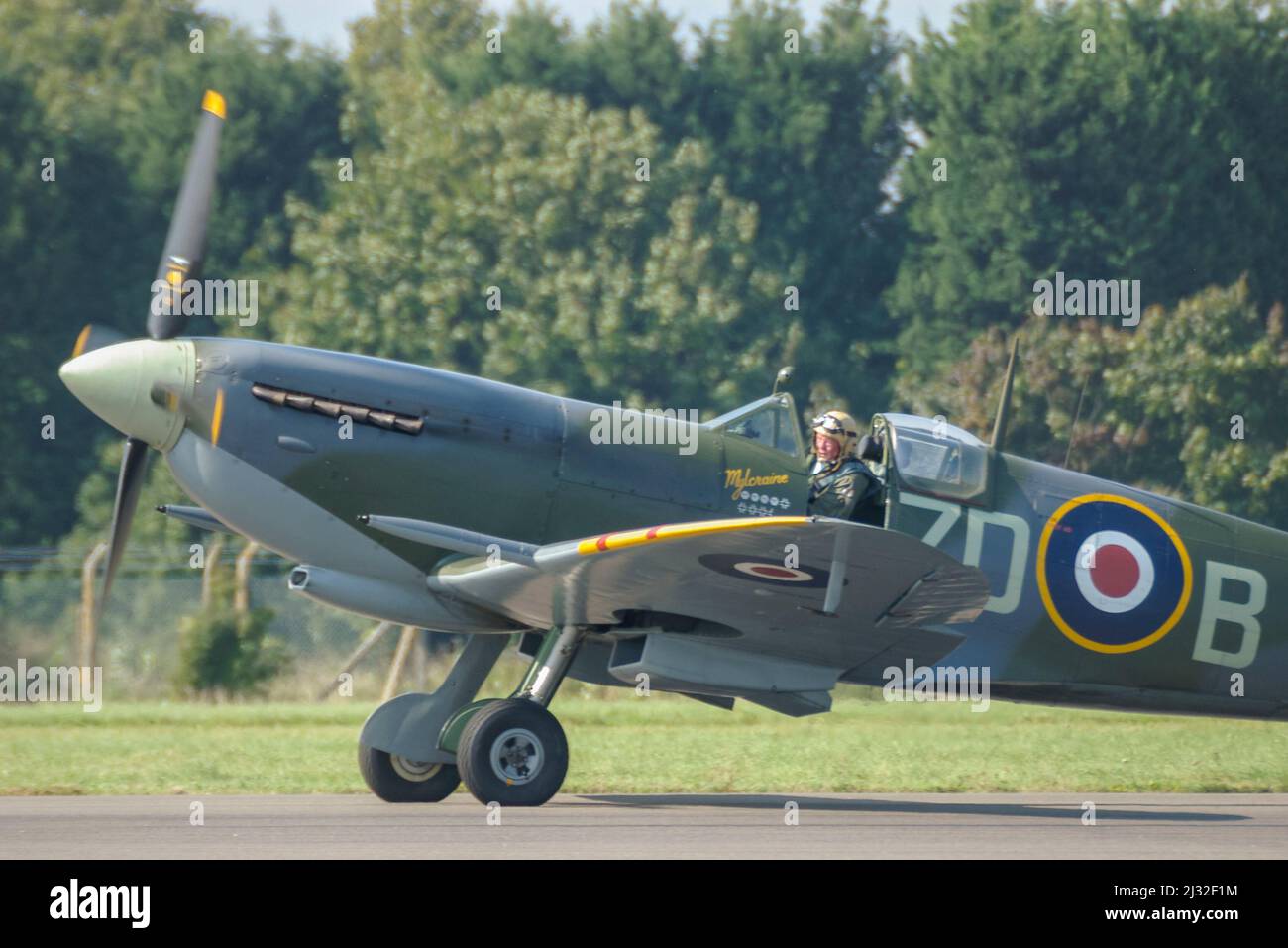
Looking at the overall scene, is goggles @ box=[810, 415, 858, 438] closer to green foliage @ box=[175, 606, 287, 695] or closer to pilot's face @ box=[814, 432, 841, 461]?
pilot's face @ box=[814, 432, 841, 461]

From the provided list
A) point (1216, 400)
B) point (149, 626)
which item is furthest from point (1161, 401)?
point (149, 626)

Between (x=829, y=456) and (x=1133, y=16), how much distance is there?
32.6 meters

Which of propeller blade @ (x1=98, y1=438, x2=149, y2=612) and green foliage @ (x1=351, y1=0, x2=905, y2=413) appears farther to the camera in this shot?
green foliage @ (x1=351, y1=0, x2=905, y2=413)

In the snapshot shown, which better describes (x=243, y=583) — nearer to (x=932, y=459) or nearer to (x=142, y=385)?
(x=142, y=385)

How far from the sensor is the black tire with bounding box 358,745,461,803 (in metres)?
10.2

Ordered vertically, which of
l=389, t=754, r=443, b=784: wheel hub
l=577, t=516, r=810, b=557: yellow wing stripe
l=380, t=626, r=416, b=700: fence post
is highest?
l=577, t=516, r=810, b=557: yellow wing stripe

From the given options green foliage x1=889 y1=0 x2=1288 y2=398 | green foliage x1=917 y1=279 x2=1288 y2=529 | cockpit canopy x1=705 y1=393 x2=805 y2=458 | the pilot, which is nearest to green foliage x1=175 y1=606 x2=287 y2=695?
cockpit canopy x1=705 y1=393 x2=805 y2=458

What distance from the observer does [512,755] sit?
9586mm

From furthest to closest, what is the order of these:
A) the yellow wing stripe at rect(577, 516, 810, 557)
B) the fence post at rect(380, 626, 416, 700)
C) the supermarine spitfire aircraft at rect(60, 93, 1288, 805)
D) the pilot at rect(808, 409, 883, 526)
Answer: the fence post at rect(380, 626, 416, 700), the pilot at rect(808, 409, 883, 526), the supermarine spitfire aircraft at rect(60, 93, 1288, 805), the yellow wing stripe at rect(577, 516, 810, 557)

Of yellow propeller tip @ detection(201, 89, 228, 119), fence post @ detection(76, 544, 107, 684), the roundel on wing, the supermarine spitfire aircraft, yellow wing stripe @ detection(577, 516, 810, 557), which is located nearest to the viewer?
yellow wing stripe @ detection(577, 516, 810, 557)

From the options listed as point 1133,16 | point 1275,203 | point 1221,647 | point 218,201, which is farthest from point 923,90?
point 1221,647

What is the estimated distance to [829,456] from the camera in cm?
1038

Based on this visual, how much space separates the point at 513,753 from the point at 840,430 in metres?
2.62

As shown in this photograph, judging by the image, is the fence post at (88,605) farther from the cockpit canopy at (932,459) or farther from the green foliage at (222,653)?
the cockpit canopy at (932,459)
